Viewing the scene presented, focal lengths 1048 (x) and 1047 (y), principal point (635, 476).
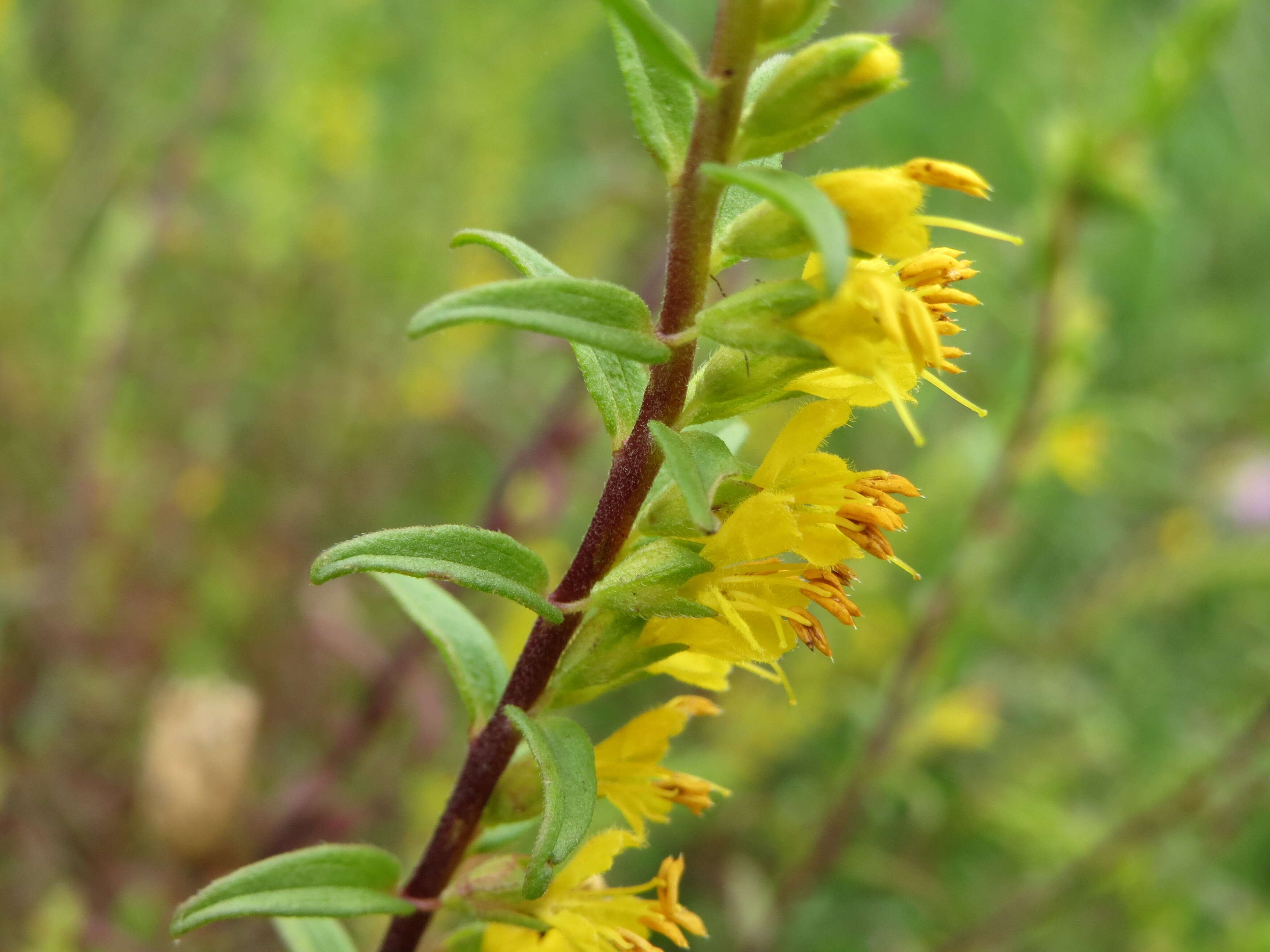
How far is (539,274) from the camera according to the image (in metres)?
0.91

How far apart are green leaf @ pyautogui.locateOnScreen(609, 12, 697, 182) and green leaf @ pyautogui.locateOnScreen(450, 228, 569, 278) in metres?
0.12

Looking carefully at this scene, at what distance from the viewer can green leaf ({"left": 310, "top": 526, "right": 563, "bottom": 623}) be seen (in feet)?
2.63

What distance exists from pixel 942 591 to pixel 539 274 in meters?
1.98

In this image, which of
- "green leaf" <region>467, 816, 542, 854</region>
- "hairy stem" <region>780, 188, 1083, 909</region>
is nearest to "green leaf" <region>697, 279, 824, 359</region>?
"green leaf" <region>467, 816, 542, 854</region>

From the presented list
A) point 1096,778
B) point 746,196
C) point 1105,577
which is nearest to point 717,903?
point 1096,778

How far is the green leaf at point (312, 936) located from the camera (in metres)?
1.08

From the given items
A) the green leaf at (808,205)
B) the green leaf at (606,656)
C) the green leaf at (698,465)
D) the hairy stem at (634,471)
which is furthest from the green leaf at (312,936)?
the green leaf at (808,205)

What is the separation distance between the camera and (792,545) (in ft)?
2.78

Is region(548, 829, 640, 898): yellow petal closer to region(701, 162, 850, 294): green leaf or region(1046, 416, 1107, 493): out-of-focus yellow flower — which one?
region(701, 162, 850, 294): green leaf

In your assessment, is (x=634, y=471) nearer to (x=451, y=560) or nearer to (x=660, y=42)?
(x=451, y=560)

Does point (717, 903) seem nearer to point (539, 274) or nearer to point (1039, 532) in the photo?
point (1039, 532)

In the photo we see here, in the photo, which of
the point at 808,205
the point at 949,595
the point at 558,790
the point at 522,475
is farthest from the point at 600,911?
the point at 949,595

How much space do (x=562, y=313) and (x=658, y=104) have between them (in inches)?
7.7

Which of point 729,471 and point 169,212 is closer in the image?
point 729,471
